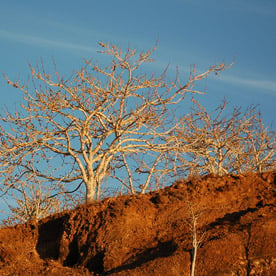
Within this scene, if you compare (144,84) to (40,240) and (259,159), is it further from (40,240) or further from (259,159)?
(259,159)

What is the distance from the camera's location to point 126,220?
11.8m

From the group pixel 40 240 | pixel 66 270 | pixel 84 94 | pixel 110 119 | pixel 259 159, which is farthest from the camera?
pixel 259 159

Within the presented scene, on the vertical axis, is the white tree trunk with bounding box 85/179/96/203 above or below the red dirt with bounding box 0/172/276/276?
above

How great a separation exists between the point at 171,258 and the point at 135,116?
11.1m

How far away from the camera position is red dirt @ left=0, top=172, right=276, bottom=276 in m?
9.71

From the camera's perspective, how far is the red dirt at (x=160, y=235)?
9711 millimetres

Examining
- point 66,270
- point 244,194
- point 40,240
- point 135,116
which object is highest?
point 135,116

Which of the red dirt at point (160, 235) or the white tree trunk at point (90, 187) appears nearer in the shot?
the red dirt at point (160, 235)

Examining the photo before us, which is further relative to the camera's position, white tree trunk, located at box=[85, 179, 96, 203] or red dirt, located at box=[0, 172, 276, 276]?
white tree trunk, located at box=[85, 179, 96, 203]

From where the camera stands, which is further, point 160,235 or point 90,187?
point 90,187

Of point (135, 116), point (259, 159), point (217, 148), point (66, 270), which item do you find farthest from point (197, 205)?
point (259, 159)

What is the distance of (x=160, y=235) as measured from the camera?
11.4 m

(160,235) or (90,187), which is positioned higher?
(90,187)

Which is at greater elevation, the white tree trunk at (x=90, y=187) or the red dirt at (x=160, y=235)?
the white tree trunk at (x=90, y=187)
